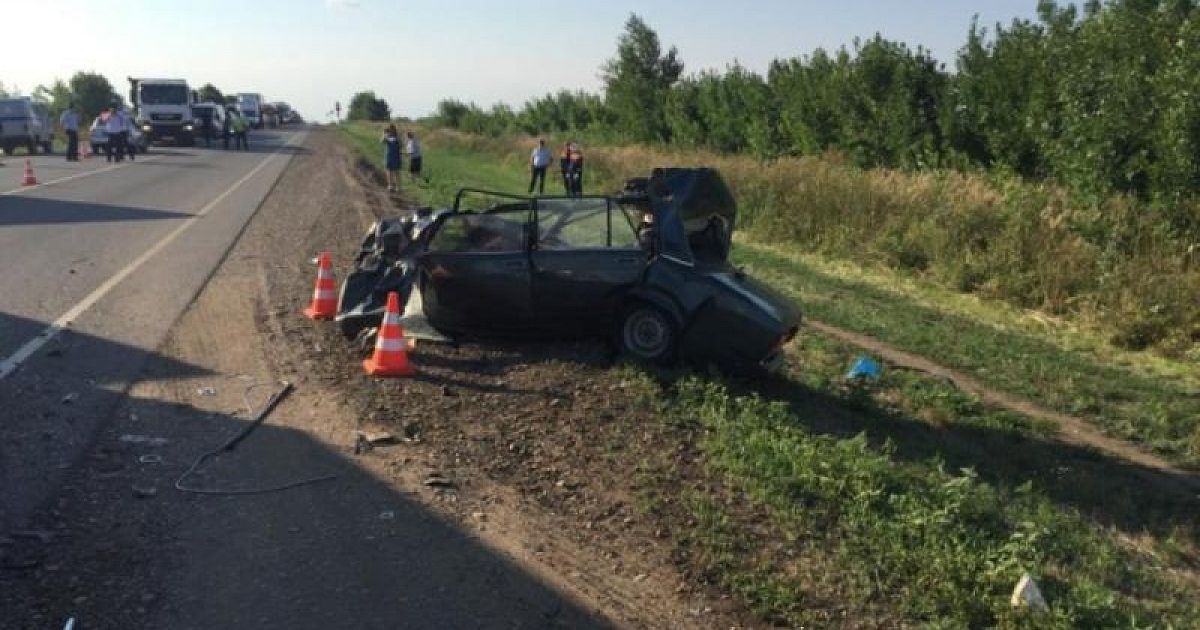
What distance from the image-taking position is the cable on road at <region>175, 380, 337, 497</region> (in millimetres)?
5406

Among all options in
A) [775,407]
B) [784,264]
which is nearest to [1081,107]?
[784,264]

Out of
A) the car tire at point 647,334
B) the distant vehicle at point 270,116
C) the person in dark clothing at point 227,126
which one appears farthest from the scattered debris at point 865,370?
the distant vehicle at point 270,116

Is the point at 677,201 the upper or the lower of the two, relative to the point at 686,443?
upper

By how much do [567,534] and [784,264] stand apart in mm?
11705

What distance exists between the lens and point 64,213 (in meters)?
17.5

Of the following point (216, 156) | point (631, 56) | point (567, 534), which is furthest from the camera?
point (631, 56)

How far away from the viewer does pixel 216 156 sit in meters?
39.2

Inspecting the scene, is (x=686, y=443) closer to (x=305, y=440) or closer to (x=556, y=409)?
(x=556, y=409)

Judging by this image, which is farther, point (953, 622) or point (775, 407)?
point (775, 407)

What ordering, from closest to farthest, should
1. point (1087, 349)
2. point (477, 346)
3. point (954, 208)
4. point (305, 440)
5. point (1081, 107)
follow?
1. point (305, 440)
2. point (477, 346)
3. point (1087, 349)
4. point (1081, 107)
5. point (954, 208)

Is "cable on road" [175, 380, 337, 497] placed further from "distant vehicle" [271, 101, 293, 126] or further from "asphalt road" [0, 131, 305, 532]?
"distant vehicle" [271, 101, 293, 126]

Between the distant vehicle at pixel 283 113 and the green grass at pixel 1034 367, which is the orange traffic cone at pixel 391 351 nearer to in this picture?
the green grass at pixel 1034 367

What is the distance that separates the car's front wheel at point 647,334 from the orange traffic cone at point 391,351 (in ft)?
5.39

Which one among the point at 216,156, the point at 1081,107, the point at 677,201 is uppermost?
the point at 1081,107
